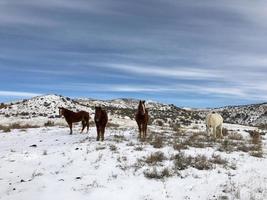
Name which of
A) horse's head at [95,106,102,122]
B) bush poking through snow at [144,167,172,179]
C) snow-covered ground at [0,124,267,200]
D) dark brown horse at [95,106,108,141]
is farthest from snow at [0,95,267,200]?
horse's head at [95,106,102,122]

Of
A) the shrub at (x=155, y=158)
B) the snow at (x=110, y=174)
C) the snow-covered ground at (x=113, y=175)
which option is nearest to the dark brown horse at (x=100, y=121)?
the snow at (x=110, y=174)

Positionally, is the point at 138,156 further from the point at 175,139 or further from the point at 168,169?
the point at 175,139

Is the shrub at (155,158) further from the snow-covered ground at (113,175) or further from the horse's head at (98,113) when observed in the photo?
the horse's head at (98,113)

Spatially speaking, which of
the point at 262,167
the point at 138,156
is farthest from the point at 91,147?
the point at 262,167

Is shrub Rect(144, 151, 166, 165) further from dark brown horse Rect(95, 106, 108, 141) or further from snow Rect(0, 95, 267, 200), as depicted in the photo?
dark brown horse Rect(95, 106, 108, 141)

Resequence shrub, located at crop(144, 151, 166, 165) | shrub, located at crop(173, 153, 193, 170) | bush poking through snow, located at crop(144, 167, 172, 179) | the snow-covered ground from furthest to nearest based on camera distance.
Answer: shrub, located at crop(144, 151, 166, 165) < shrub, located at crop(173, 153, 193, 170) < bush poking through snow, located at crop(144, 167, 172, 179) < the snow-covered ground

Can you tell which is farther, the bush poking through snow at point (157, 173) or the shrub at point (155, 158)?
the shrub at point (155, 158)

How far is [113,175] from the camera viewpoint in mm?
13078

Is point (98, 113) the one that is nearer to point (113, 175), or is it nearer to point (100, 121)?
point (100, 121)

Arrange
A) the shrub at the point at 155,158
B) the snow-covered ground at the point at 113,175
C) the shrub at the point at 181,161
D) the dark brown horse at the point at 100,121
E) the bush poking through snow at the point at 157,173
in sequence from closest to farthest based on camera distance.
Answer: the snow-covered ground at the point at 113,175
the bush poking through snow at the point at 157,173
the shrub at the point at 181,161
the shrub at the point at 155,158
the dark brown horse at the point at 100,121

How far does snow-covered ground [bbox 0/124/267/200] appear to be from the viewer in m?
11.8

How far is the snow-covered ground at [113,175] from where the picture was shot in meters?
11.8

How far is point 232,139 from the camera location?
22.0 metres

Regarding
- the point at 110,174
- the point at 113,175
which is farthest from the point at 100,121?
the point at 113,175
